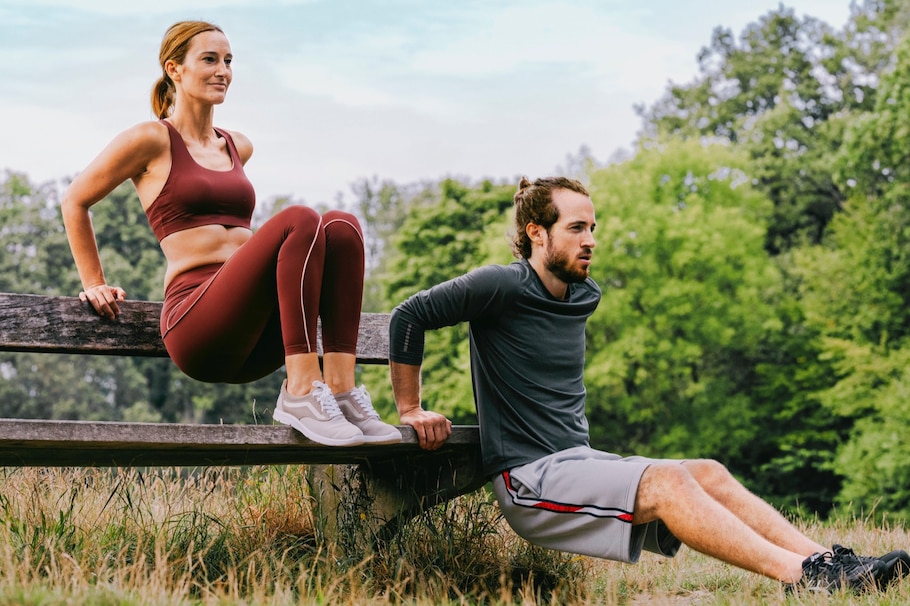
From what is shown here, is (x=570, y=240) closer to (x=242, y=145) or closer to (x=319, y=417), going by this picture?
(x=319, y=417)

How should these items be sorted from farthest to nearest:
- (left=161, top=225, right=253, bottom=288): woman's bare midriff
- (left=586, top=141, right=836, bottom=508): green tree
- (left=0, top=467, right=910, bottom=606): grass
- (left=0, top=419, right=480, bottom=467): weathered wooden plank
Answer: (left=586, top=141, right=836, bottom=508): green tree, (left=161, top=225, right=253, bottom=288): woman's bare midriff, (left=0, top=467, right=910, bottom=606): grass, (left=0, top=419, right=480, bottom=467): weathered wooden plank

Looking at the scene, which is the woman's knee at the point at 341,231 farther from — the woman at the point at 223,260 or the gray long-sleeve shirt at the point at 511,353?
the gray long-sleeve shirt at the point at 511,353

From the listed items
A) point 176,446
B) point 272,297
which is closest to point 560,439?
point 272,297

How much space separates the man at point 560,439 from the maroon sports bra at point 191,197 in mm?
752

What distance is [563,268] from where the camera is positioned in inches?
147

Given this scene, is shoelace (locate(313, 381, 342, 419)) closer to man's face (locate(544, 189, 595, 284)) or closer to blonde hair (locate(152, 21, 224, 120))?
man's face (locate(544, 189, 595, 284))

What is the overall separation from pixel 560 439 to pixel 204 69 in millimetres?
1860

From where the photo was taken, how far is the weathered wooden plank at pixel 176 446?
2.73 m

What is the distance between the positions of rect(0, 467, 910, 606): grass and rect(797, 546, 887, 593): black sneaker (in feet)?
0.17

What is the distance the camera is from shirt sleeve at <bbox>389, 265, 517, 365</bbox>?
11.6 ft

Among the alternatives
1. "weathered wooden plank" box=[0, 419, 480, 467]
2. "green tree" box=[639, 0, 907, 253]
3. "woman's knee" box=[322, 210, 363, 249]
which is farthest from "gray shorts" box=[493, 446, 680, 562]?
"green tree" box=[639, 0, 907, 253]

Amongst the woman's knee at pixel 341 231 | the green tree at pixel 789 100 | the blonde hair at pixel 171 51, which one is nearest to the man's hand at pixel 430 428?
the woman's knee at pixel 341 231

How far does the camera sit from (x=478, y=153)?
36.2 metres

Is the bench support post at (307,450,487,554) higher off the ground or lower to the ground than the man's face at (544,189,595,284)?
lower
